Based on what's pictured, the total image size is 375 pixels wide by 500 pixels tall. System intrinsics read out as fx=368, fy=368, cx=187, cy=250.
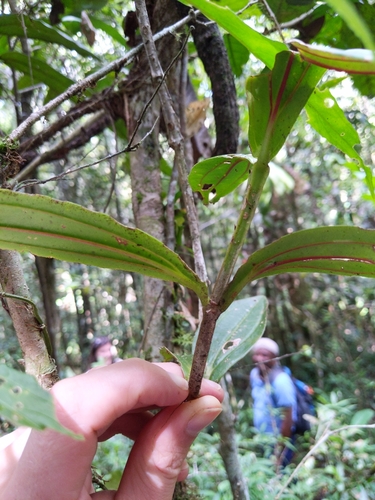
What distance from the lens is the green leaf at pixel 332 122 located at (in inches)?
18.2

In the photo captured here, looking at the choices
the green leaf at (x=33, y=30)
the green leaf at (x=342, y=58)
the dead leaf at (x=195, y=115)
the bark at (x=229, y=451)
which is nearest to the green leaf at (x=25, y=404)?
the green leaf at (x=342, y=58)

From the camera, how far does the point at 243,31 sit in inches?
15.2

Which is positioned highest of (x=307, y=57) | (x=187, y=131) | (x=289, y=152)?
(x=289, y=152)

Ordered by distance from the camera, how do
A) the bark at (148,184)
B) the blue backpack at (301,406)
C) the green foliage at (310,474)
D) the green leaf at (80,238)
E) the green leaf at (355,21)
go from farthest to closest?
the blue backpack at (301,406), the green foliage at (310,474), the bark at (148,184), the green leaf at (80,238), the green leaf at (355,21)

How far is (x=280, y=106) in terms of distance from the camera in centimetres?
37

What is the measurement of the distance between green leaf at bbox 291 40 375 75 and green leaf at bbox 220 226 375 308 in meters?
0.15

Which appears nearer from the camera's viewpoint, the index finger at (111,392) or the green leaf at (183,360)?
the index finger at (111,392)

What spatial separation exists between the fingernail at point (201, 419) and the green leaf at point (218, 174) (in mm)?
298

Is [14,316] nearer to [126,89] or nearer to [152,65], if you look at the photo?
[152,65]

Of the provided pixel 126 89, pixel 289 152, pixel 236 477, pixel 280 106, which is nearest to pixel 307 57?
pixel 280 106

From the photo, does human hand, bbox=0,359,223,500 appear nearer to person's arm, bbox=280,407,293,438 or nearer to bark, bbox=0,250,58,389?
bark, bbox=0,250,58,389

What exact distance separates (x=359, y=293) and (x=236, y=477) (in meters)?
3.13

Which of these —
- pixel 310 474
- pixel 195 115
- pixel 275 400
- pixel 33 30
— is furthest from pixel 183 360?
pixel 275 400

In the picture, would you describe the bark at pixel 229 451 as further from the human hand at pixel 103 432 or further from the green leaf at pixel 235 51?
the green leaf at pixel 235 51
